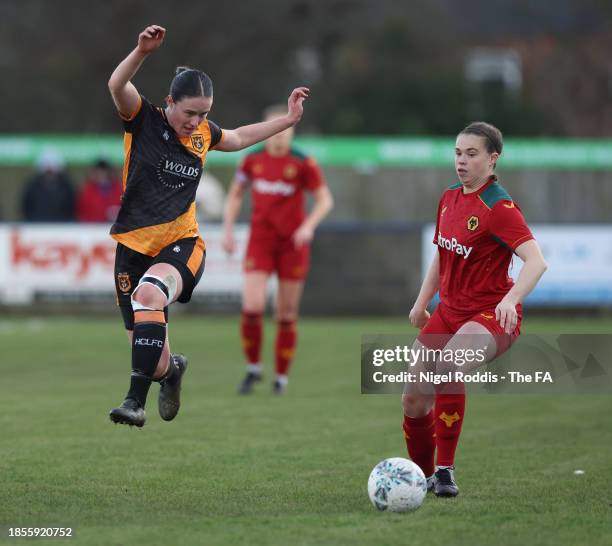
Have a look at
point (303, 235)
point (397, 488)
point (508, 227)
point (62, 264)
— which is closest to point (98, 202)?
point (62, 264)

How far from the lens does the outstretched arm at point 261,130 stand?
728 cm

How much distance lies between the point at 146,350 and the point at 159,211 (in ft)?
2.61

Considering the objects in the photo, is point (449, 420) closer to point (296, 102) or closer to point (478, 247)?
point (478, 247)

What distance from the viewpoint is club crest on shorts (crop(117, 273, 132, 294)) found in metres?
7.17

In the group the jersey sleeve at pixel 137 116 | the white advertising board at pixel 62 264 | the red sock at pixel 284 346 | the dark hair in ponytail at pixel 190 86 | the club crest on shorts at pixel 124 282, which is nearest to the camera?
the dark hair in ponytail at pixel 190 86

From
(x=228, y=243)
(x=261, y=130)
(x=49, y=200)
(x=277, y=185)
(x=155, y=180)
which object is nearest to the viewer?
(x=155, y=180)

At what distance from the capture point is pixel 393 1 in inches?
1802

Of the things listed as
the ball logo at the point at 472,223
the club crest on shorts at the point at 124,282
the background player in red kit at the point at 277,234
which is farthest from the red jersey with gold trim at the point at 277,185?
the ball logo at the point at 472,223

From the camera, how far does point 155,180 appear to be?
697 centimetres

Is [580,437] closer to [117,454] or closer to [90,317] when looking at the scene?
[117,454]

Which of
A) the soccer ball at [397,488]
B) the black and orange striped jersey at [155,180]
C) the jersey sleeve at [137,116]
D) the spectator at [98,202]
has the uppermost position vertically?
the spectator at [98,202]

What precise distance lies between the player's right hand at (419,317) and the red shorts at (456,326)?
105mm

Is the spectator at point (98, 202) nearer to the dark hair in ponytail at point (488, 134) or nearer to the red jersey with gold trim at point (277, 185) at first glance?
the red jersey with gold trim at point (277, 185)

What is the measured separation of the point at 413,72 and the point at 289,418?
1220 inches
